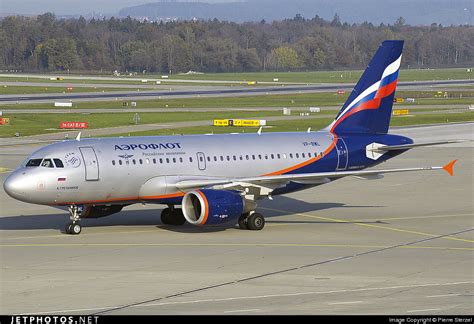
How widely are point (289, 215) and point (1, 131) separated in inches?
2364

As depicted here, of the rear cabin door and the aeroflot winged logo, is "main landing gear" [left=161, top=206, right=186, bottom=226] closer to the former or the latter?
the aeroflot winged logo

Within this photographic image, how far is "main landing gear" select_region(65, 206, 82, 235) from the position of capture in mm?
44062

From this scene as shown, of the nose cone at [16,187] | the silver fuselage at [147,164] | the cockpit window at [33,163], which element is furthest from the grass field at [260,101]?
the nose cone at [16,187]

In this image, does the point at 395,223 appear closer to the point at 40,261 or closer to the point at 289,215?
the point at 289,215

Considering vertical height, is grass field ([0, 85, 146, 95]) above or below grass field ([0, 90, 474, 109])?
above

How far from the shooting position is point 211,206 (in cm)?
4288

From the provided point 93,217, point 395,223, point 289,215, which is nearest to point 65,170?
point 93,217

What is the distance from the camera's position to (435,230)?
45.5m

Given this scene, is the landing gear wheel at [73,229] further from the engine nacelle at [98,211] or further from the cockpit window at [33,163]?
the cockpit window at [33,163]

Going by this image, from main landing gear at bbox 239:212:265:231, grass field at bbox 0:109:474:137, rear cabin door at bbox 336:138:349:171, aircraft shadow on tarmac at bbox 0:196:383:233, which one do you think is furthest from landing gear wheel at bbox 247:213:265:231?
grass field at bbox 0:109:474:137

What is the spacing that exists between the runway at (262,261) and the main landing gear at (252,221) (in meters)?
0.46

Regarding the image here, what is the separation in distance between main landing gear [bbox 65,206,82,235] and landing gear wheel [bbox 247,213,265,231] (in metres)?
7.84

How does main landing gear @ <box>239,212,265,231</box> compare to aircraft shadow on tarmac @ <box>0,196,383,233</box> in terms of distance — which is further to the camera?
aircraft shadow on tarmac @ <box>0,196,383,233</box>

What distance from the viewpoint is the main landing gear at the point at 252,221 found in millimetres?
45406
